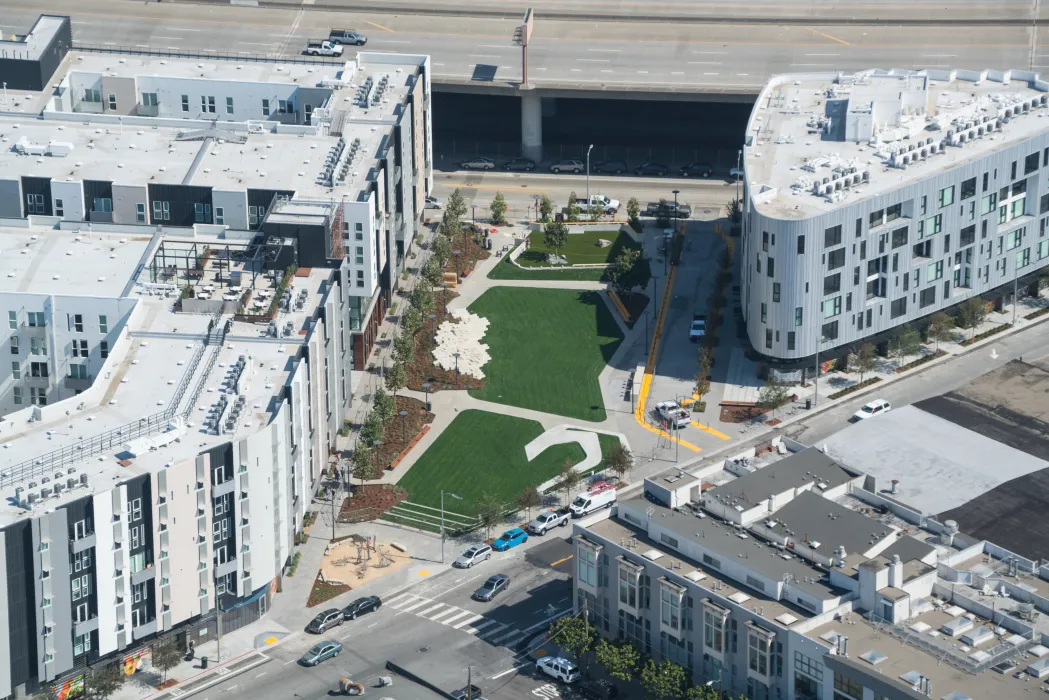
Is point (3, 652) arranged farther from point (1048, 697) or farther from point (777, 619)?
point (1048, 697)

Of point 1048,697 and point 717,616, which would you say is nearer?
point 1048,697

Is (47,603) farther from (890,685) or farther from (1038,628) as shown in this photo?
(1038,628)

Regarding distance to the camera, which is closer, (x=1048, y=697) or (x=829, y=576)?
(x=1048, y=697)

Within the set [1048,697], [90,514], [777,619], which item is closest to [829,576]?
[777,619]

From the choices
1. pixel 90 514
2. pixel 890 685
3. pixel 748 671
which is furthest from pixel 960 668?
pixel 90 514

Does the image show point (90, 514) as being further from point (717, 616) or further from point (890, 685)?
point (890, 685)

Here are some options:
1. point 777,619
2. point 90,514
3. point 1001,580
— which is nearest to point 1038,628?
point 1001,580

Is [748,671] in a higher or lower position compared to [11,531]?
lower
